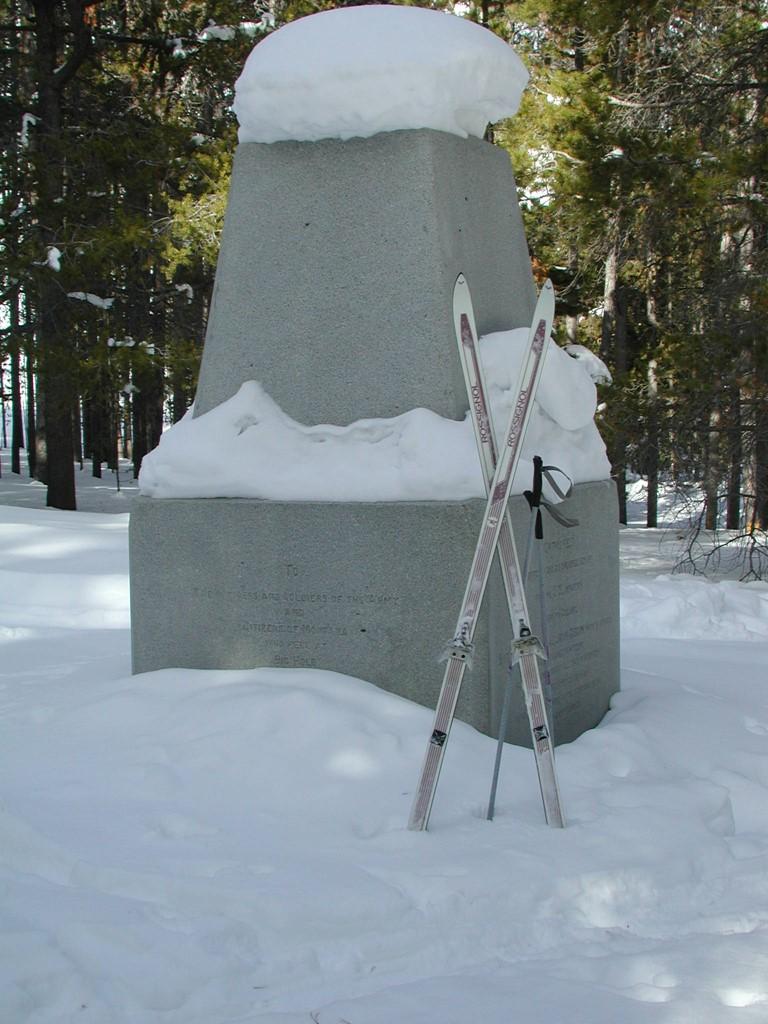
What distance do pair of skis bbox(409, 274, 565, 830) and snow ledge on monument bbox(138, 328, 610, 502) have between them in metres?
0.73

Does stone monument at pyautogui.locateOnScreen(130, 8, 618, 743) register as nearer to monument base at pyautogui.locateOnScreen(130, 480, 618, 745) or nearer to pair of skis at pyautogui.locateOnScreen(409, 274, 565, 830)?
monument base at pyautogui.locateOnScreen(130, 480, 618, 745)

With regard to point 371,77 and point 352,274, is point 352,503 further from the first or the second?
point 371,77

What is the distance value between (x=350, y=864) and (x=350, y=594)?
133cm

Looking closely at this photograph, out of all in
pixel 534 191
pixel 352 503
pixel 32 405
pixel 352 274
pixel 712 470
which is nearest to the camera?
pixel 352 503

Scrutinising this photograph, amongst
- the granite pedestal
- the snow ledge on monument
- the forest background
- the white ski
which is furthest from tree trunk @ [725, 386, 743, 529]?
the white ski

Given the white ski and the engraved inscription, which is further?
the engraved inscription

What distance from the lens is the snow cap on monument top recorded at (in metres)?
4.51

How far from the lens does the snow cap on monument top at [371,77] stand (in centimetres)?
451

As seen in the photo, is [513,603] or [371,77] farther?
[371,77]

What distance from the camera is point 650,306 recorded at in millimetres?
20844

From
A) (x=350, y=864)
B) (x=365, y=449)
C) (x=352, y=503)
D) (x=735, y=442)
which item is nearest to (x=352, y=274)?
(x=365, y=449)

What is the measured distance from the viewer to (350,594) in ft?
14.3

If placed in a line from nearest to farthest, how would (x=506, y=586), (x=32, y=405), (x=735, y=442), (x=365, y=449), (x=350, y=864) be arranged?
1. (x=350, y=864)
2. (x=506, y=586)
3. (x=365, y=449)
4. (x=735, y=442)
5. (x=32, y=405)

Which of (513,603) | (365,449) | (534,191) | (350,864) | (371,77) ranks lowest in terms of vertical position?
(350,864)
